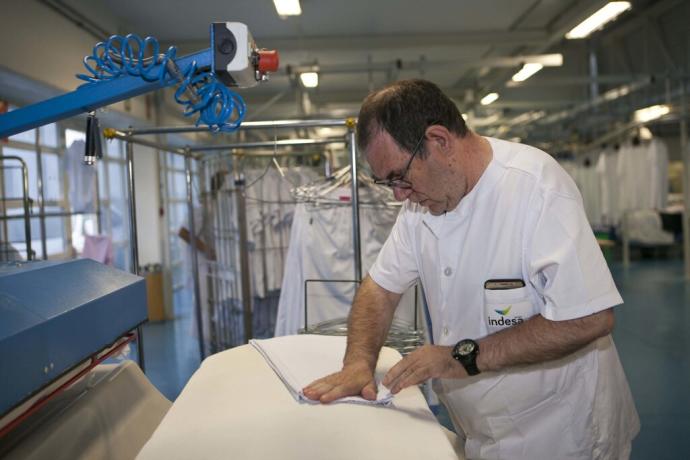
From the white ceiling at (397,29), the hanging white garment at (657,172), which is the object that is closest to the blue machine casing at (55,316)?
the white ceiling at (397,29)

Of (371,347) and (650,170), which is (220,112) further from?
(650,170)

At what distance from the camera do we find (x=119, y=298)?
1.23 m

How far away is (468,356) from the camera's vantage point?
1.23 m

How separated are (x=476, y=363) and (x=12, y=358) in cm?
95

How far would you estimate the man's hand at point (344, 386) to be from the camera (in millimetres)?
1188

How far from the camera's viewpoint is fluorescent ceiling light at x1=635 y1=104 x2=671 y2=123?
21.3 feet

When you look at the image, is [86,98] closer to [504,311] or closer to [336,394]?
[336,394]

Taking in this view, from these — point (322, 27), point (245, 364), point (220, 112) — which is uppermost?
point (322, 27)

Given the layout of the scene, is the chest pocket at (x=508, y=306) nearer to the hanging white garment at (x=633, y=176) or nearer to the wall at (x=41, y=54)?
the wall at (x=41, y=54)

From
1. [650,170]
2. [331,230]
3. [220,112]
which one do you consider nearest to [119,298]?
[220,112]

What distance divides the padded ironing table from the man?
0.08 metres

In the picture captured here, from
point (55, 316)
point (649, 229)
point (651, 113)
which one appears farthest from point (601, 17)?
point (649, 229)

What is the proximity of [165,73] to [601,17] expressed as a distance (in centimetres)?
468

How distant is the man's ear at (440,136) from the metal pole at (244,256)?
2362 mm
